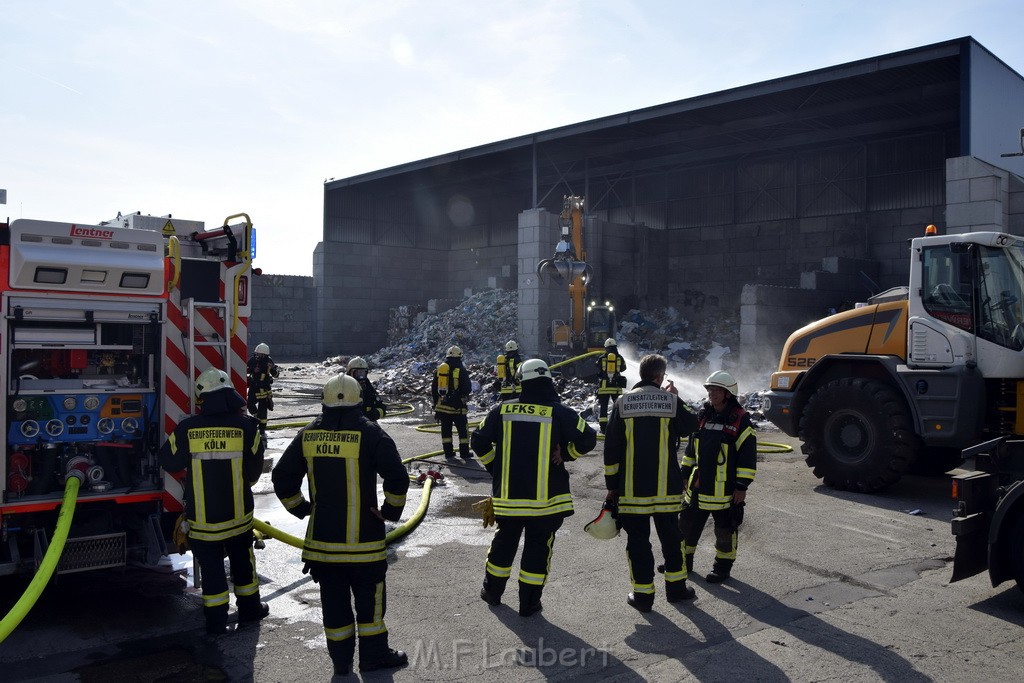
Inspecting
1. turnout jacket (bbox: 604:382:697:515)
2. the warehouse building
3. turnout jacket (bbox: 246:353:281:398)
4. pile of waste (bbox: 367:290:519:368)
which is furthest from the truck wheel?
pile of waste (bbox: 367:290:519:368)

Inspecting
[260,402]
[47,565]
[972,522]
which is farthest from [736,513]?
[260,402]

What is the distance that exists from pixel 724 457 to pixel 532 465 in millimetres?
1581

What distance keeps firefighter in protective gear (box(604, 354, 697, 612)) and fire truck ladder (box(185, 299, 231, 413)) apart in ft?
10.3

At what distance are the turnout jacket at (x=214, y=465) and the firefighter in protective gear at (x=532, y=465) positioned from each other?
5.14 ft

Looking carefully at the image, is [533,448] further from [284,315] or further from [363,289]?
[284,315]

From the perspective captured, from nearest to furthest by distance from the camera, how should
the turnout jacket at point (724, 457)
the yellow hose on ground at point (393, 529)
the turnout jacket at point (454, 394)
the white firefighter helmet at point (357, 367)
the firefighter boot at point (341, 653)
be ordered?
the firefighter boot at point (341, 653), the turnout jacket at point (724, 457), the yellow hose on ground at point (393, 529), the white firefighter helmet at point (357, 367), the turnout jacket at point (454, 394)

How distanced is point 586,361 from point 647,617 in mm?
15825

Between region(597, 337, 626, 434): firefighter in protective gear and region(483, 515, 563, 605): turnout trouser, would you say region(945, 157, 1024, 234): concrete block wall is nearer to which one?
region(597, 337, 626, 434): firefighter in protective gear

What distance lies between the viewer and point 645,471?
18.2ft

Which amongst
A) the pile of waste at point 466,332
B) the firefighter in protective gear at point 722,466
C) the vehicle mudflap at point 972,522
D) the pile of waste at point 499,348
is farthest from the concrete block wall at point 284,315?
the vehicle mudflap at point 972,522

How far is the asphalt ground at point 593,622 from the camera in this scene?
4633 millimetres

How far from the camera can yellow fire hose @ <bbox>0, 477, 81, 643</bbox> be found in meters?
4.60

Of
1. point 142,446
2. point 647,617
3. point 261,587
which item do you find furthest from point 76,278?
A: point 647,617

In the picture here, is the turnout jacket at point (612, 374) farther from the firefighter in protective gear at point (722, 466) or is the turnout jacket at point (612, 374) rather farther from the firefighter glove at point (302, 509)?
the firefighter glove at point (302, 509)
